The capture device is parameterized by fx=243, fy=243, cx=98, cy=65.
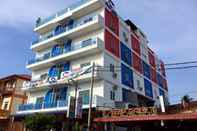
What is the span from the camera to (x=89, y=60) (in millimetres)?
29266

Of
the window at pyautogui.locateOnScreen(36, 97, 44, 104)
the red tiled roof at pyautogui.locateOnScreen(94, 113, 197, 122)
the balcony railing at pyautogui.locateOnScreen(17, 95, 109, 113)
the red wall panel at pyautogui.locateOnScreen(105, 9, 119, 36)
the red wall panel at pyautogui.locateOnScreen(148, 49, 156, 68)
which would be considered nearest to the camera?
the red tiled roof at pyautogui.locateOnScreen(94, 113, 197, 122)

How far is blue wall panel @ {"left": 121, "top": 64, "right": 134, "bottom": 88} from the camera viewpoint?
30833mm

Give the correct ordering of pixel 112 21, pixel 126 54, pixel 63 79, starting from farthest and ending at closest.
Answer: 1. pixel 126 54
2. pixel 112 21
3. pixel 63 79

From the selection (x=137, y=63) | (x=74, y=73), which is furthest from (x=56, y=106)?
(x=137, y=63)

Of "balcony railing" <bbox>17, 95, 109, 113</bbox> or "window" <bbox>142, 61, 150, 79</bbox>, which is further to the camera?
"window" <bbox>142, 61, 150, 79</bbox>

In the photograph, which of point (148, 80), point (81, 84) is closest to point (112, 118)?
point (81, 84)

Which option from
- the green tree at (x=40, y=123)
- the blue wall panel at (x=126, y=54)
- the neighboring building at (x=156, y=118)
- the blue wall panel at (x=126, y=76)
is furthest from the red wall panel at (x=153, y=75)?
the green tree at (x=40, y=123)

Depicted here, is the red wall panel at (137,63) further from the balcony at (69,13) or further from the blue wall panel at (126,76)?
the balcony at (69,13)

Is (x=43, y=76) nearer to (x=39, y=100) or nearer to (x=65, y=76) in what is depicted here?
(x=39, y=100)

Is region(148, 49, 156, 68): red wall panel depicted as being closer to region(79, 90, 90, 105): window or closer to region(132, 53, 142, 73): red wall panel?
region(132, 53, 142, 73): red wall panel

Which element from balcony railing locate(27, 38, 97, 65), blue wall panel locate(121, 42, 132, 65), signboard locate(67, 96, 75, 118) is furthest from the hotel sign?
blue wall panel locate(121, 42, 132, 65)

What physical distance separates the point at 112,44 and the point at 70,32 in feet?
18.9

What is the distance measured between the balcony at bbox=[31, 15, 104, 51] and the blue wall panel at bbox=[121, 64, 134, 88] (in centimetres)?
648

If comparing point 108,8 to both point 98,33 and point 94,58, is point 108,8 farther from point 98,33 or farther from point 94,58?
point 94,58
